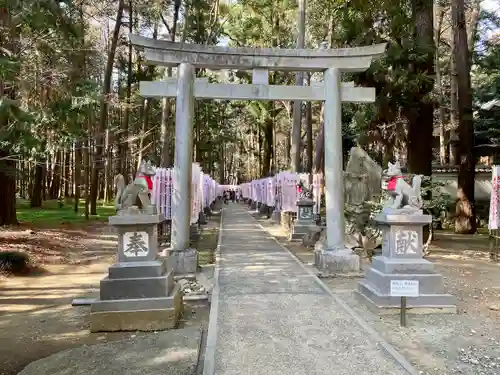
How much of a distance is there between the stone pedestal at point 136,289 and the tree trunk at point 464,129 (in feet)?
49.4

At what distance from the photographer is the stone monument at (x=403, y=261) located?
6.67 m

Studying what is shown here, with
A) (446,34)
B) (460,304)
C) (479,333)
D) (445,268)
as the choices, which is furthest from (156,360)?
(446,34)

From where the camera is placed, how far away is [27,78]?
1042 centimetres

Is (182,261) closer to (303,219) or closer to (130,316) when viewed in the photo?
(130,316)

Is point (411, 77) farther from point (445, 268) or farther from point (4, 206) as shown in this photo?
point (4, 206)

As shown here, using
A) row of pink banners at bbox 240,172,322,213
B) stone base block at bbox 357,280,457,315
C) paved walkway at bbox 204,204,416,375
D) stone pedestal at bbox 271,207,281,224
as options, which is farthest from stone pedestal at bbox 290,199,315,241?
stone base block at bbox 357,280,457,315

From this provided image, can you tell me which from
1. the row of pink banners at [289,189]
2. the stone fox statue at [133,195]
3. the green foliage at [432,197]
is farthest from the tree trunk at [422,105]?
the stone fox statue at [133,195]

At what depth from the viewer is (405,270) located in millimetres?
6820

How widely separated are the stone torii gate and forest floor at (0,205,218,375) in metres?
2.54

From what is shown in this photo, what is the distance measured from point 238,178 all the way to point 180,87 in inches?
3028

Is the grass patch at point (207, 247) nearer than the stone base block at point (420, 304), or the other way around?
the stone base block at point (420, 304)

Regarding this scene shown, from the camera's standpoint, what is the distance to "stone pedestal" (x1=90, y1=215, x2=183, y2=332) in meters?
6.21

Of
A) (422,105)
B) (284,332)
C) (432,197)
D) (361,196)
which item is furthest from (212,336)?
(422,105)

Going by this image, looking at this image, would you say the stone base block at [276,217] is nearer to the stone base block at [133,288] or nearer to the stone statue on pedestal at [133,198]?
the stone statue on pedestal at [133,198]
